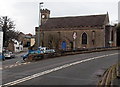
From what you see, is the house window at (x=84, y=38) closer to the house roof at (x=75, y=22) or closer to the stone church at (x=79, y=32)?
the stone church at (x=79, y=32)

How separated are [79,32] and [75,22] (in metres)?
5.08

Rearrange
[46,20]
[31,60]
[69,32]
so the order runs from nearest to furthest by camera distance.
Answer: [31,60], [69,32], [46,20]

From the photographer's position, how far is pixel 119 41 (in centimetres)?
9625

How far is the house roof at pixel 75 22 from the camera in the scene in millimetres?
84831

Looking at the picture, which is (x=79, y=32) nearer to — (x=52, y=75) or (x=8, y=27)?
(x=8, y=27)

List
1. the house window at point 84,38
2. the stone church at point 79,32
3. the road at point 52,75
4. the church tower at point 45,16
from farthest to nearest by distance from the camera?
the church tower at point 45,16, the house window at point 84,38, the stone church at point 79,32, the road at point 52,75

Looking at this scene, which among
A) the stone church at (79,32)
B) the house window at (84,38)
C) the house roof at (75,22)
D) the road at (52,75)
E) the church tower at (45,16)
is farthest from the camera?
the church tower at (45,16)

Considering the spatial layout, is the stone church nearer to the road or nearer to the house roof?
the house roof

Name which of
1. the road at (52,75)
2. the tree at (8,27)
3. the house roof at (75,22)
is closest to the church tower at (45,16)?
the house roof at (75,22)

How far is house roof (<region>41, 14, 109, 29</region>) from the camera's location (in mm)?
84831

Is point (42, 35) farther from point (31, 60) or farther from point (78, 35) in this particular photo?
point (31, 60)

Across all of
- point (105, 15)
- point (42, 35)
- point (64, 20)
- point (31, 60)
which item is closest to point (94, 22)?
point (105, 15)

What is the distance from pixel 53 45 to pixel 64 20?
35.0 feet

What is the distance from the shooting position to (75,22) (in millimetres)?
88875
